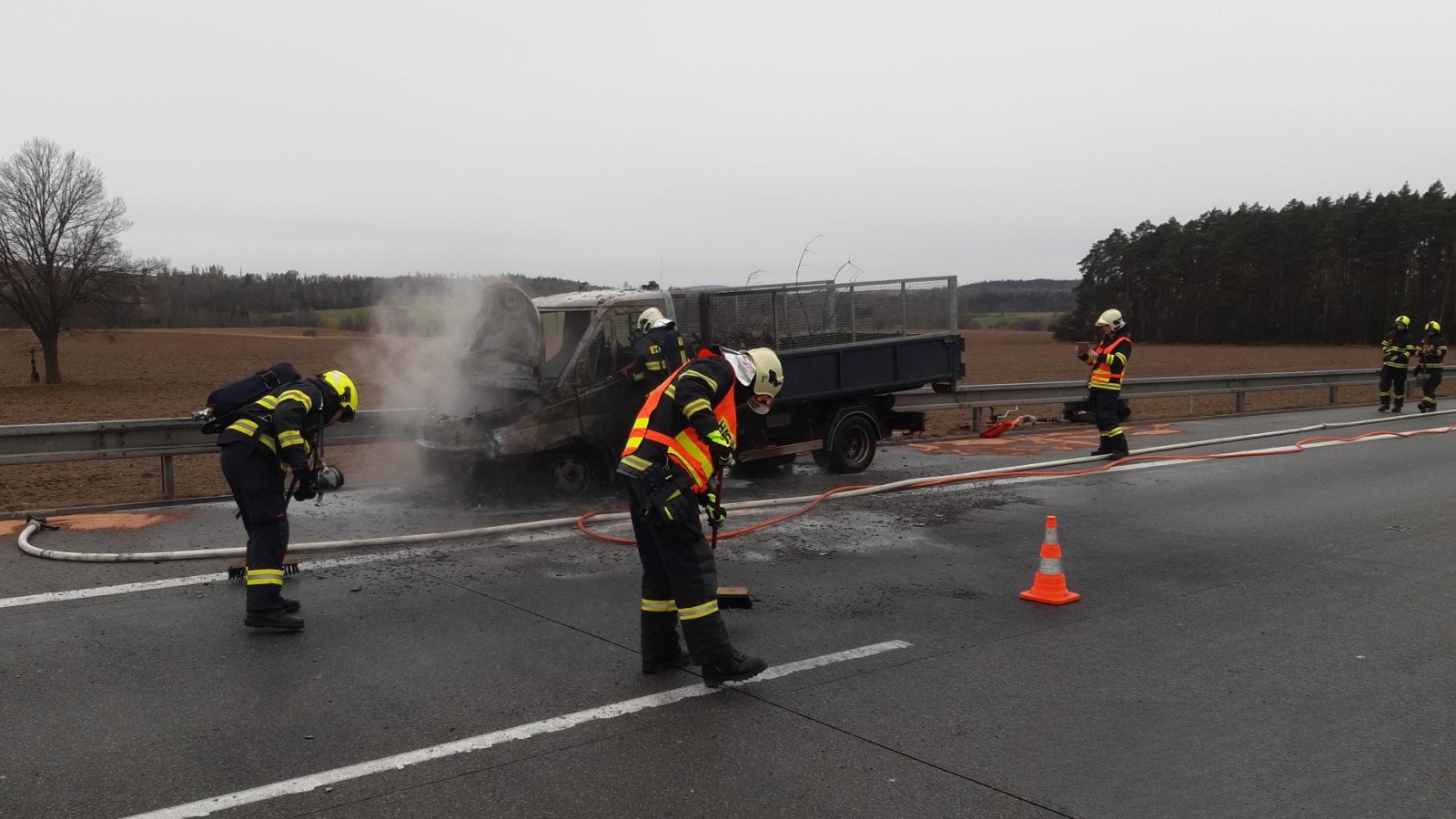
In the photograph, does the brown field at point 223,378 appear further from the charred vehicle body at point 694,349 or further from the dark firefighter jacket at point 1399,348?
the dark firefighter jacket at point 1399,348

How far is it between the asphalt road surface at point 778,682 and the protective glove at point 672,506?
81cm

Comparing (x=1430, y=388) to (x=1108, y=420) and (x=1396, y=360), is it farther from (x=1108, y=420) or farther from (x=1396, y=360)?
(x=1108, y=420)

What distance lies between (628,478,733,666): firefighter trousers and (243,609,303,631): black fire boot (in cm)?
207

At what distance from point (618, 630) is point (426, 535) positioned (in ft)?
9.23

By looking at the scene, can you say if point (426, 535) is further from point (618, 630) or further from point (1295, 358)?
point (1295, 358)

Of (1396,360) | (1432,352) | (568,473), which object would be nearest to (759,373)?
(568,473)

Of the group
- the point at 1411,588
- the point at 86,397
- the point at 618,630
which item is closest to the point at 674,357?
the point at 618,630

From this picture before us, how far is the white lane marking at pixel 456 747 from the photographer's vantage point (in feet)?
11.4

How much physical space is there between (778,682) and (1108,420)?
890 cm

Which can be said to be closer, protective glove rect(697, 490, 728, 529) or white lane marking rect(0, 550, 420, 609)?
protective glove rect(697, 490, 728, 529)

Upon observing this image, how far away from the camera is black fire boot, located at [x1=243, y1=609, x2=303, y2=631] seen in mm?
5477

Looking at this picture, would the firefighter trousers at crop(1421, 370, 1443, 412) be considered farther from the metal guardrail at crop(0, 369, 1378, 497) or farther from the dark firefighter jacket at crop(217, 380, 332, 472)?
the dark firefighter jacket at crop(217, 380, 332, 472)

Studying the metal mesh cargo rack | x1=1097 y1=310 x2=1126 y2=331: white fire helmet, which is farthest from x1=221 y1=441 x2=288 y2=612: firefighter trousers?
x1=1097 y1=310 x2=1126 y2=331: white fire helmet

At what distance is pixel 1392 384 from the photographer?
18.9 meters
